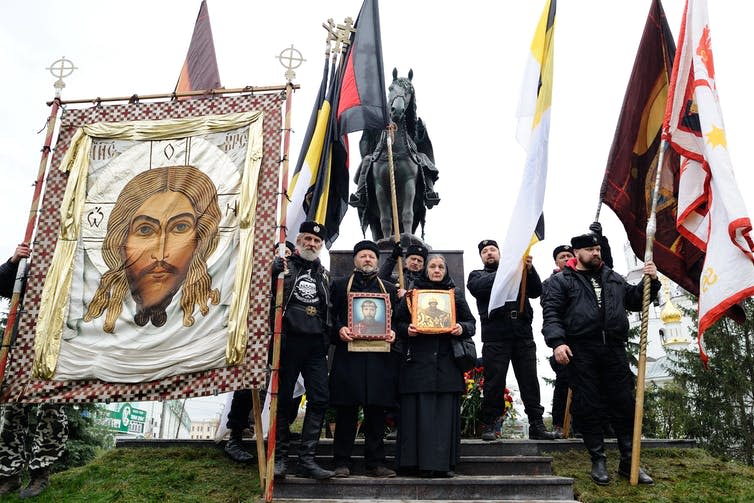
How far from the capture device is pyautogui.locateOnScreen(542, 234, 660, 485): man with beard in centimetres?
545

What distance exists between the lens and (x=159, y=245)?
581 cm

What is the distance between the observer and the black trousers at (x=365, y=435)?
5.33 m

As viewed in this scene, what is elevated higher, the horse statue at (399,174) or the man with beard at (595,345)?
the horse statue at (399,174)

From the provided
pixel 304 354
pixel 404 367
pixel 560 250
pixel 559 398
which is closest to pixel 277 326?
pixel 304 354

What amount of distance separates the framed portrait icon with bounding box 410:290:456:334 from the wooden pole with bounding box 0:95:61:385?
364 cm

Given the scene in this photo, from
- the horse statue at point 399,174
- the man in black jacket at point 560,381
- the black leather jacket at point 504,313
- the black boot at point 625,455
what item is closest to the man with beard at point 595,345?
the black boot at point 625,455

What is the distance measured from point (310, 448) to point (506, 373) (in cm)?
234

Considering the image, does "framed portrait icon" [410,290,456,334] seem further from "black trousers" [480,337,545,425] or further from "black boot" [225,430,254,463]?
"black boot" [225,430,254,463]

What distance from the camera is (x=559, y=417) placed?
24.9 feet

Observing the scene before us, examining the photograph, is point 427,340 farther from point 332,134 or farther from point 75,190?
point 75,190

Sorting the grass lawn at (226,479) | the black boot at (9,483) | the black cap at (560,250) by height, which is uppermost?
the black cap at (560,250)

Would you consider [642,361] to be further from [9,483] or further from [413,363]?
[9,483]

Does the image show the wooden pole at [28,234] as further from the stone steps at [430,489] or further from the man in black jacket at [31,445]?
the stone steps at [430,489]

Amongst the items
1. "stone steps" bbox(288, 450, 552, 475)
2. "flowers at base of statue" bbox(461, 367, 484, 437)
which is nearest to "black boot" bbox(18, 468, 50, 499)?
"stone steps" bbox(288, 450, 552, 475)
